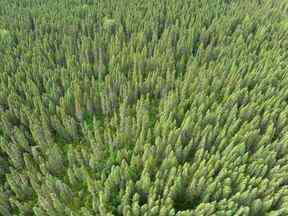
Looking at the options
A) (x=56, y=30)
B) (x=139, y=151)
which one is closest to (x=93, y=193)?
(x=139, y=151)

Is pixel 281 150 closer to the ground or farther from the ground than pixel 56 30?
closer to the ground

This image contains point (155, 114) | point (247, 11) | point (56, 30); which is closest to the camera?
point (155, 114)

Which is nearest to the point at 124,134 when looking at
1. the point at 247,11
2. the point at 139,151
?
the point at 139,151

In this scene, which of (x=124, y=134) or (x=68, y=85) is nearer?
(x=124, y=134)

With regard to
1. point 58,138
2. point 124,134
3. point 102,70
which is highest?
point 102,70

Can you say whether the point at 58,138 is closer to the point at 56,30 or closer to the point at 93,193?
the point at 93,193

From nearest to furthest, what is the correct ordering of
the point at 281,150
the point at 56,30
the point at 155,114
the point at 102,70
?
the point at 281,150
the point at 155,114
the point at 102,70
the point at 56,30
